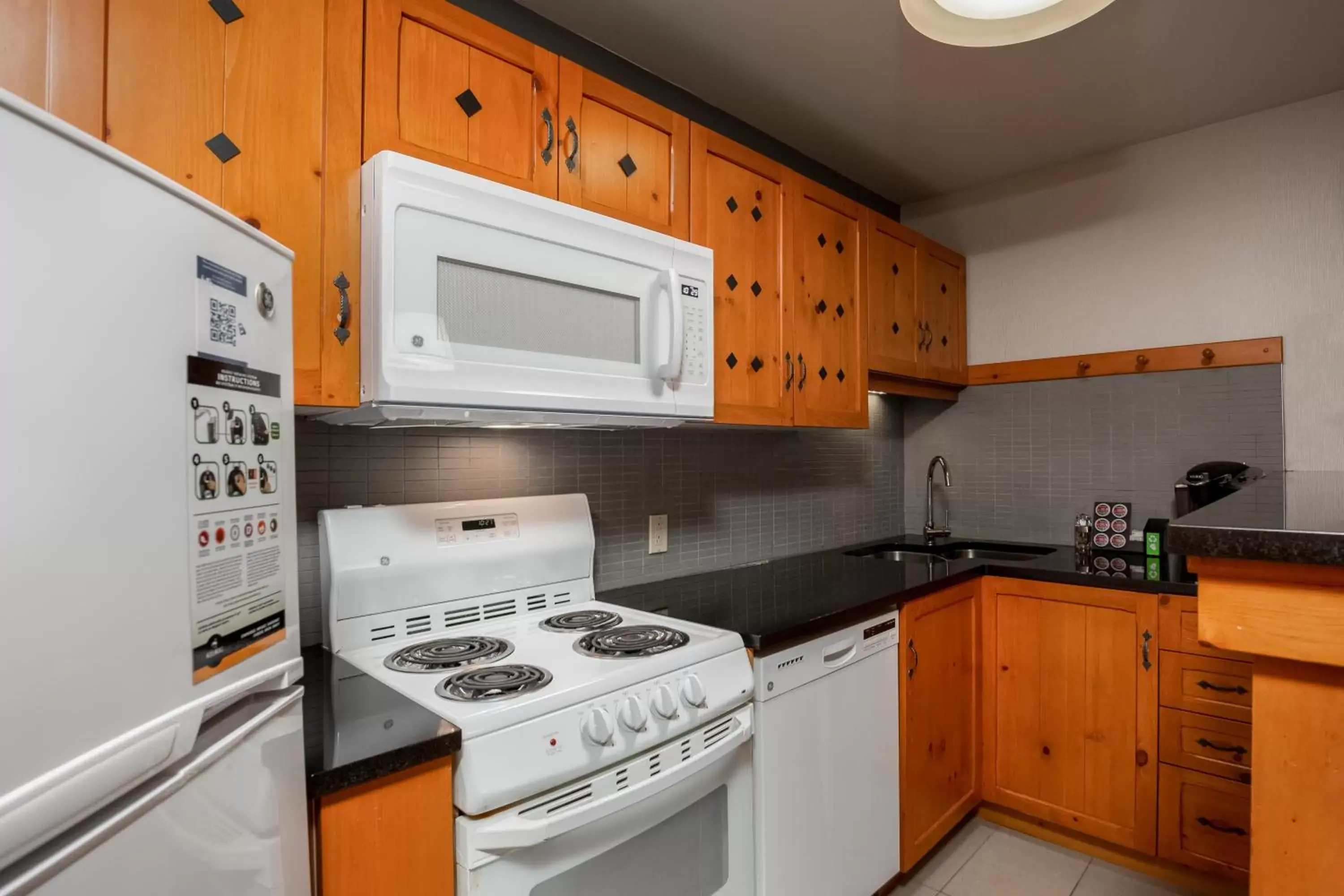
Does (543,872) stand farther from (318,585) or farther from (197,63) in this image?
(197,63)

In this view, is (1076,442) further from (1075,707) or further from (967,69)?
(967,69)

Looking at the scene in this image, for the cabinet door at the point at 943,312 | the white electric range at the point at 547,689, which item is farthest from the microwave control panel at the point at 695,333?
the cabinet door at the point at 943,312

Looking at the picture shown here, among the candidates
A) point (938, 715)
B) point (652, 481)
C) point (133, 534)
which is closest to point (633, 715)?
point (133, 534)

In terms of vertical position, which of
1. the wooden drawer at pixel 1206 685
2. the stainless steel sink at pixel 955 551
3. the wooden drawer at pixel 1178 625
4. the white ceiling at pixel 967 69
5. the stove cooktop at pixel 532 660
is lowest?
the wooden drawer at pixel 1206 685

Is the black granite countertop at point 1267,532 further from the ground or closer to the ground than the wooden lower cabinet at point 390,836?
further from the ground

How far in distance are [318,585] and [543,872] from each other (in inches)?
30.7

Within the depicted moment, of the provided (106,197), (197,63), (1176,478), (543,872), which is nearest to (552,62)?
(197,63)

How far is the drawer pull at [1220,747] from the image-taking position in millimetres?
1991

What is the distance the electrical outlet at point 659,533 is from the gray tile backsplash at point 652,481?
18 mm

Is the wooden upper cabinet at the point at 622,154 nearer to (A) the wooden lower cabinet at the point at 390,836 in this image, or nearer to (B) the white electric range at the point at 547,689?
(B) the white electric range at the point at 547,689

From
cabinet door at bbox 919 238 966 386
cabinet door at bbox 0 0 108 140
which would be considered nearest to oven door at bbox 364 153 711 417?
cabinet door at bbox 0 0 108 140

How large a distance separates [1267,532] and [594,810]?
1.08m

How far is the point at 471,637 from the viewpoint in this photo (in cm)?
157

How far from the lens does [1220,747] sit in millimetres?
2020
